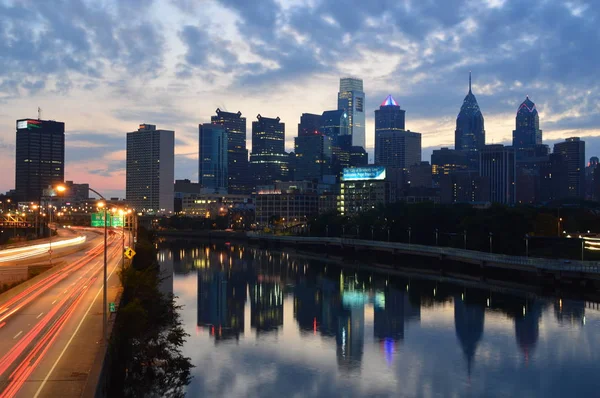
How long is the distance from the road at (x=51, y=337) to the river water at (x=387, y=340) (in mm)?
9375

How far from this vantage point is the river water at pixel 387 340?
47844 millimetres

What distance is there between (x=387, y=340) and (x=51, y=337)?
3286 cm

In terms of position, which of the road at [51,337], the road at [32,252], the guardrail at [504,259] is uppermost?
the road at [32,252]

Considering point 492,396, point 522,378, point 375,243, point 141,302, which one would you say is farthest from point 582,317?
point 375,243

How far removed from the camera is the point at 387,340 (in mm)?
63219

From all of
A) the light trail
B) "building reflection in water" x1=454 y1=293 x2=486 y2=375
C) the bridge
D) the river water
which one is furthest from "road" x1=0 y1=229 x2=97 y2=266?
the bridge

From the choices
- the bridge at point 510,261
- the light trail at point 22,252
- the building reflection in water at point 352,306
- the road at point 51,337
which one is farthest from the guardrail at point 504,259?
the light trail at point 22,252

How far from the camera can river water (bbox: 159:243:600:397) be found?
47844mm

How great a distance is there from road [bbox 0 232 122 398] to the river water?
9.37 meters

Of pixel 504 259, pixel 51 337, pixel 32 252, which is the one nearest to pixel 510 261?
pixel 504 259

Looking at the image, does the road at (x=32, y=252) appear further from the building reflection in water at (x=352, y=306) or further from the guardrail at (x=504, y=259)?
the guardrail at (x=504, y=259)

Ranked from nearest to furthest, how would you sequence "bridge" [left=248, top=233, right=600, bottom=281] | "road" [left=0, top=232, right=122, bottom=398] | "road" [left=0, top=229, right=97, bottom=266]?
"road" [left=0, top=232, right=122, bottom=398]
"road" [left=0, top=229, right=97, bottom=266]
"bridge" [left=248, top=233, right=600, bottom=281]

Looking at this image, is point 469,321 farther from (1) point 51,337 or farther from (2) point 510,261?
(1) point 51,337

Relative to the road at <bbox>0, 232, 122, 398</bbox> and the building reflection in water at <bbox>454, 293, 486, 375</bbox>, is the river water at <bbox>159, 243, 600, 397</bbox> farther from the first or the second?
the road at <bbox>0, 232, 122, 398</bbox>
